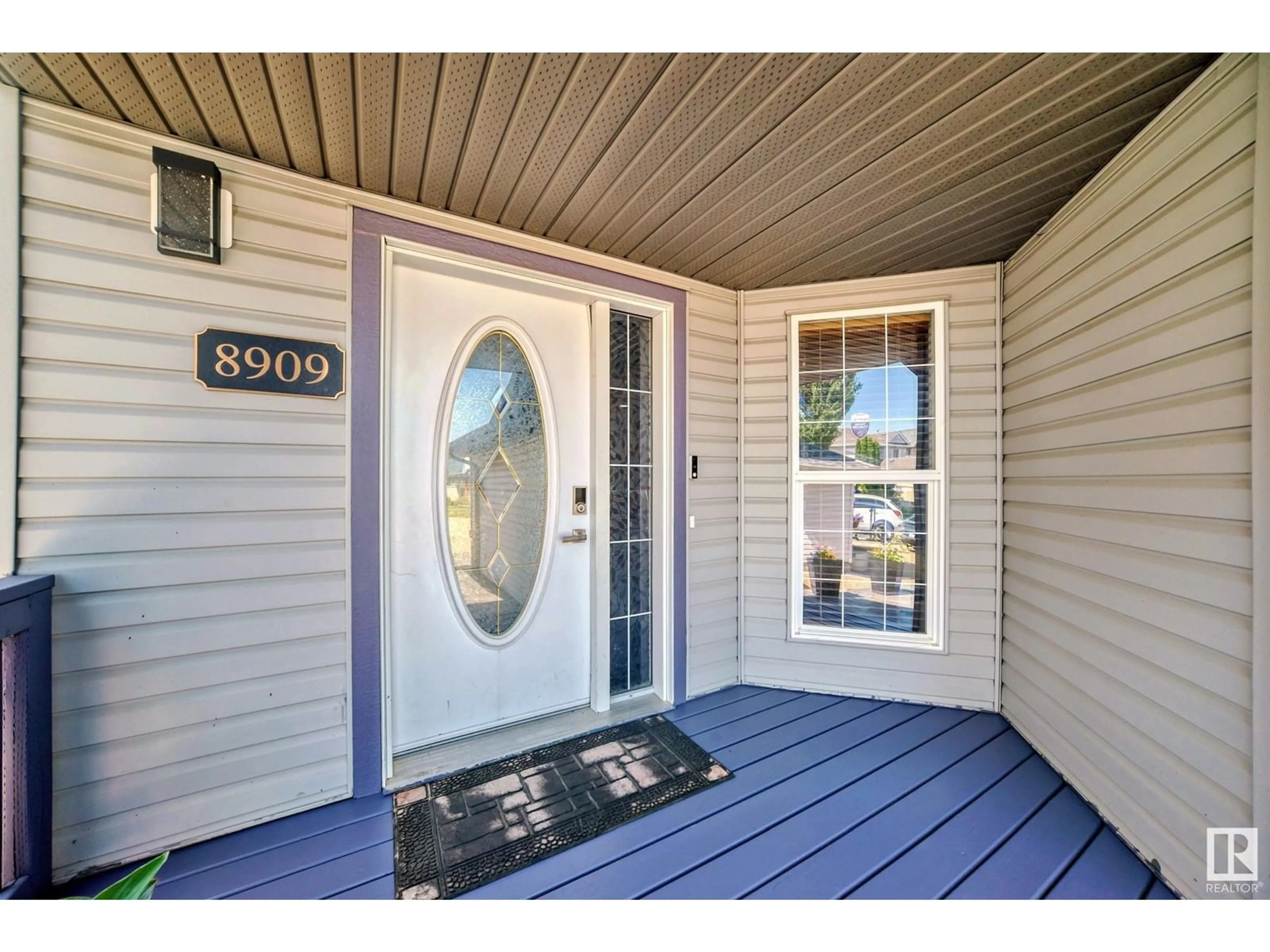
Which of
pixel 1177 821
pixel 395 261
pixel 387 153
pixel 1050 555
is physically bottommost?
pixel 1177 821

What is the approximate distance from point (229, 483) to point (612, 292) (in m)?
1.72

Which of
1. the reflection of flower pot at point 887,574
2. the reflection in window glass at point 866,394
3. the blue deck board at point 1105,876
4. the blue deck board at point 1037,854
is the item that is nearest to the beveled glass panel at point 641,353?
the reflection in window glass at point 866,394

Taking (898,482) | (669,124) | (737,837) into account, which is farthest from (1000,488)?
(669,124)

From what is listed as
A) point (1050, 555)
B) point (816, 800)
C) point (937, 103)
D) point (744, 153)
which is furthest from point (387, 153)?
point (1050, 555)

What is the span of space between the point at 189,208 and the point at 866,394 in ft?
9.61

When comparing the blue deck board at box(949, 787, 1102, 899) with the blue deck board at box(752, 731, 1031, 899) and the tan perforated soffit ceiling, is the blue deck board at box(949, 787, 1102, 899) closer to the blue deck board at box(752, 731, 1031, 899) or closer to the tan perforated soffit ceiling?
the blue deck board at box(752, 731, 1031, 899)

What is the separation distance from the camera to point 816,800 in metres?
1.60

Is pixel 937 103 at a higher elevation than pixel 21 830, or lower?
higher

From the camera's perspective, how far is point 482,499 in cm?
198

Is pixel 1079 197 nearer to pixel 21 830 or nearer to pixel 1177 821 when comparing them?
pixel 1177 821

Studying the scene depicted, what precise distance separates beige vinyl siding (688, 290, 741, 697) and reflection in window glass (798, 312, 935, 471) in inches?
16.1

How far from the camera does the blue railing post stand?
113cm

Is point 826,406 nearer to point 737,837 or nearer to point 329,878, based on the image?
point 737,837

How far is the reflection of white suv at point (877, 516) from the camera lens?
2375 millimetres
